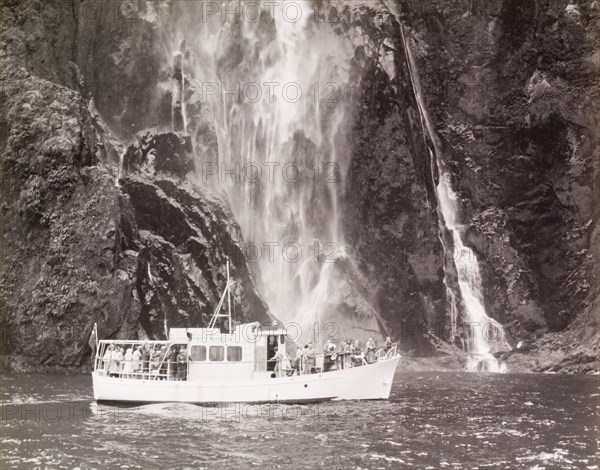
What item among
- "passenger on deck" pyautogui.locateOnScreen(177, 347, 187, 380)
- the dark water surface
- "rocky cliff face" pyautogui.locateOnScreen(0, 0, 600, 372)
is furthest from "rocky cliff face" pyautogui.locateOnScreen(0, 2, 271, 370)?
"passenger on deck" pyautogui.locateOnScreen(177, 347, 187, 380)

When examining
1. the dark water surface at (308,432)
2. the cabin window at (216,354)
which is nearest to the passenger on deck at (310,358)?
the dark water surface at (308,432)

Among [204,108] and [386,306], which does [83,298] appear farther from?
[386,306]

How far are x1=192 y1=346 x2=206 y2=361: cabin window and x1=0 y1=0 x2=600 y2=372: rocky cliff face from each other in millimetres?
12818

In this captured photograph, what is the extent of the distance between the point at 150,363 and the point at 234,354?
364 cm

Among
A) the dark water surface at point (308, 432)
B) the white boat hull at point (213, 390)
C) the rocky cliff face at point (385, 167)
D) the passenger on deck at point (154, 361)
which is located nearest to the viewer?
the dark water surface at point (308, 432)

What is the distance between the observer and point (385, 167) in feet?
170

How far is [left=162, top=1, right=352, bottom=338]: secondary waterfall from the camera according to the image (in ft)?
165

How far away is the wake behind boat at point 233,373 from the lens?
28.4 metres

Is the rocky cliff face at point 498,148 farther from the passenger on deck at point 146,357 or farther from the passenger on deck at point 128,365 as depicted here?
the passenger on deck at point 128,365

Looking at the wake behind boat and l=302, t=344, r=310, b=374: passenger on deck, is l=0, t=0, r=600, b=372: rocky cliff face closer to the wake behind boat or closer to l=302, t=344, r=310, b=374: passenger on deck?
the wake behind boat

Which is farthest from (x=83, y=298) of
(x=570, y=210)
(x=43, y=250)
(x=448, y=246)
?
(x=570, y=210)

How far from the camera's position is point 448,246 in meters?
51.0

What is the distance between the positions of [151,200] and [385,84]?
20.3 meters

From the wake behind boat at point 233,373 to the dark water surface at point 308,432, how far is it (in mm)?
638
